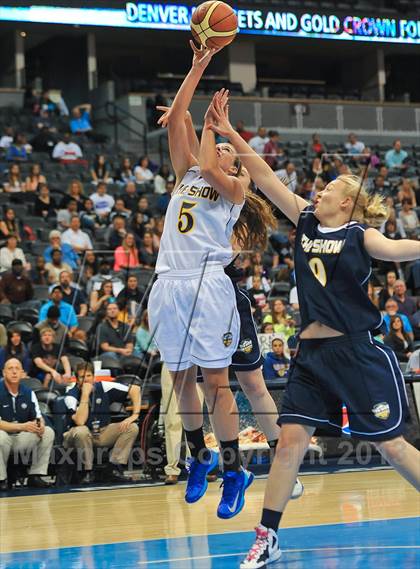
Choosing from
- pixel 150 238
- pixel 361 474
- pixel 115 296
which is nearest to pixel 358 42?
pixel 150 238

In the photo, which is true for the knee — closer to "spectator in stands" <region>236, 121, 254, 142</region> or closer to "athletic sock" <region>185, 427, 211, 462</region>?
"athletic sock" <region>185, 427, 211, 462</region>

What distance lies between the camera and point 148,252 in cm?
1423

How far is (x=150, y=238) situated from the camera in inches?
564

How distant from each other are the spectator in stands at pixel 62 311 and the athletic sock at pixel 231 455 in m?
6.20

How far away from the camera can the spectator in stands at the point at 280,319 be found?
40.1 feet

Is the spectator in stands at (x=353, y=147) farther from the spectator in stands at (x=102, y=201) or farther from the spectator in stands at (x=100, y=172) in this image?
the spectator in stands at (x=102, y=201)

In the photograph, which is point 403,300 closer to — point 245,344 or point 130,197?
point 130,197

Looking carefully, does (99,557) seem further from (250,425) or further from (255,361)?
(250,425)

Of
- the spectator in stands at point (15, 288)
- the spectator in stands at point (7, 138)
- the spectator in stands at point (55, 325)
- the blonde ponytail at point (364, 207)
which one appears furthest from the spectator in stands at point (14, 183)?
the blonde ponytail at point (364, 207)

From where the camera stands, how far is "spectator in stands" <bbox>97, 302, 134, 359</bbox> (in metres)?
11.8

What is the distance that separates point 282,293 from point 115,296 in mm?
2300

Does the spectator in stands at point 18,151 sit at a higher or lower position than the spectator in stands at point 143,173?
higher

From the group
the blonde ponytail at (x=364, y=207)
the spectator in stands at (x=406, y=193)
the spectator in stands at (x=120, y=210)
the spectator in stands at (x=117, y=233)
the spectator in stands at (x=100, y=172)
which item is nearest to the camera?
the blonde ponytail at (x=364, y=207)

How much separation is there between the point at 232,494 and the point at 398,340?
7047 mm
